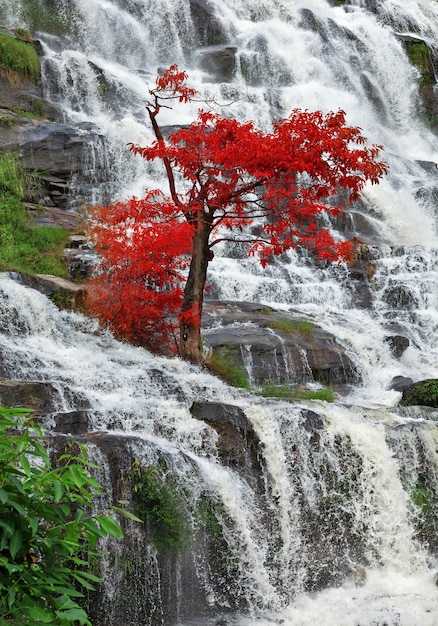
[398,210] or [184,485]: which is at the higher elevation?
[398,210]

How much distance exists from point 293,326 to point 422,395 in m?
3.11

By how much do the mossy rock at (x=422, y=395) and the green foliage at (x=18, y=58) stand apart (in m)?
17.2

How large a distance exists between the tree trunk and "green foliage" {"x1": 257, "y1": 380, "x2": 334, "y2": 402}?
1.25 m

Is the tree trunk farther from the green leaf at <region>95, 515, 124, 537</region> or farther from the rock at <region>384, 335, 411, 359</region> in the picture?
the green leaf at <region>95, 515, 124, 537</region>

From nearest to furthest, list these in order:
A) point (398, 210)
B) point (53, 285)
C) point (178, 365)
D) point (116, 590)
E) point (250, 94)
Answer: point (116, 590) → point (178, 365) → point (53, 285) → point (398, 210) → point (250, 94)

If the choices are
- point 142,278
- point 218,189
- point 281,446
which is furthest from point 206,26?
point 281,446

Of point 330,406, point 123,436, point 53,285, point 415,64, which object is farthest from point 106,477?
point 415,64

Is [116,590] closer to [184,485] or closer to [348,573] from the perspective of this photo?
[184,485]

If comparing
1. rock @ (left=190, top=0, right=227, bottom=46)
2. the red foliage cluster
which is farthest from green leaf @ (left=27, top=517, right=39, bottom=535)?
rock @ (left=190, top=0, right=227, bottom=46)

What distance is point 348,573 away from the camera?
27.6 feet

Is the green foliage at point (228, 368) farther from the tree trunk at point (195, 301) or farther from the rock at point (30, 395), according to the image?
the rock at point (30, 395)

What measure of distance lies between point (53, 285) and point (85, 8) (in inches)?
808

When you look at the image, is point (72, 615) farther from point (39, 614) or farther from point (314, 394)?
point (314, 394)

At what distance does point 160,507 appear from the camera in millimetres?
7352
